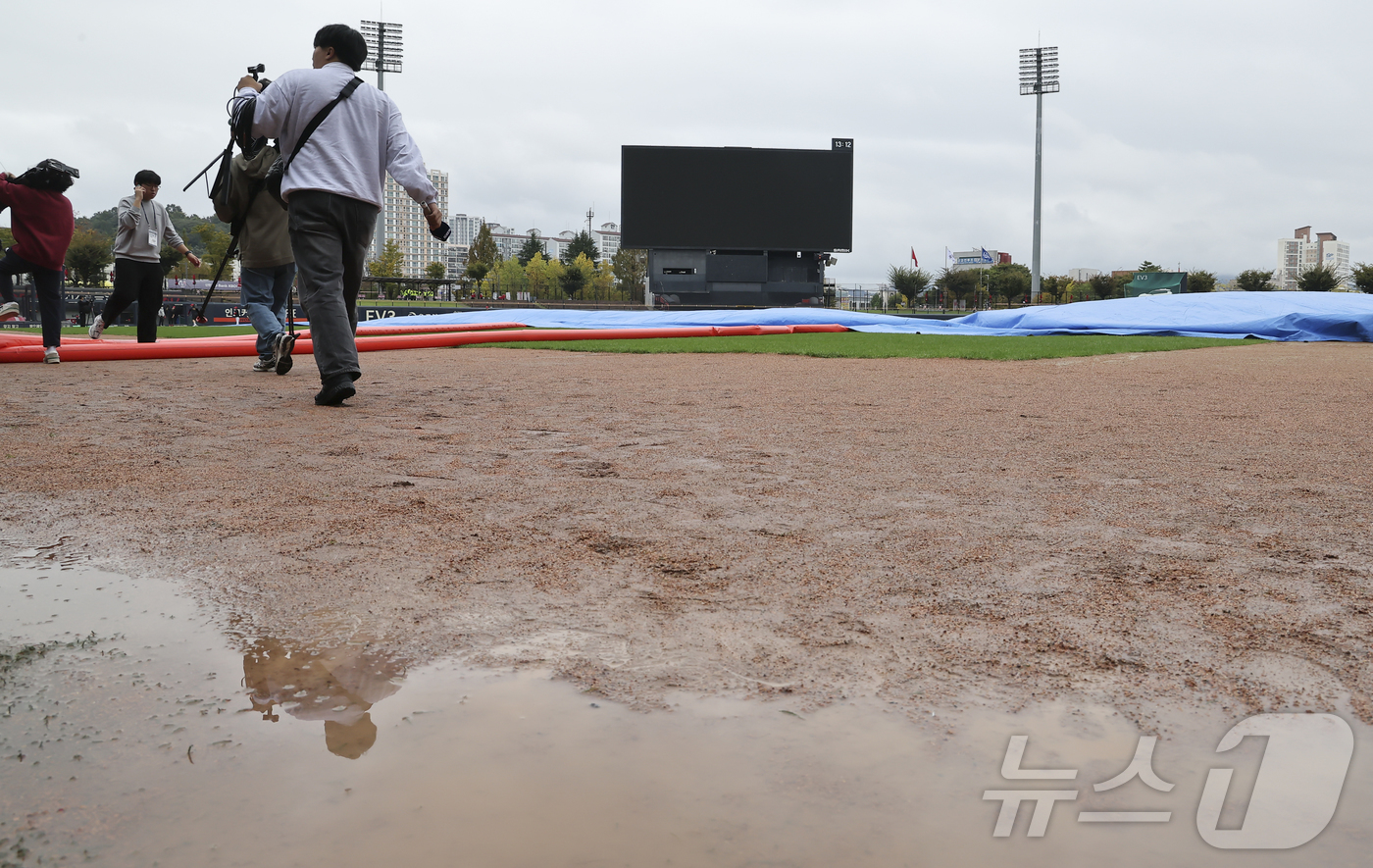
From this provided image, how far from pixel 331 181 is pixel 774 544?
3.47 m

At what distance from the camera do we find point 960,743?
1.28m

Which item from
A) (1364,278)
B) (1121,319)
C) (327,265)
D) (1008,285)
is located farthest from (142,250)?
(1008,285)

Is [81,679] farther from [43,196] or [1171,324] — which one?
[1171,324]

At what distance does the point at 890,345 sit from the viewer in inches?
443

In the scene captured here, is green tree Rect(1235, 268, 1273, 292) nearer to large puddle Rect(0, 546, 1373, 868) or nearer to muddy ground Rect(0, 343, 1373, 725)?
muddy ground Rect(0, 343, 1373, 725)

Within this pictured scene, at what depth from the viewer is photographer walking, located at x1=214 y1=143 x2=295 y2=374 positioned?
6.10 meters

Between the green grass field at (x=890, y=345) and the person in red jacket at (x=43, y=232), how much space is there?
162 inches

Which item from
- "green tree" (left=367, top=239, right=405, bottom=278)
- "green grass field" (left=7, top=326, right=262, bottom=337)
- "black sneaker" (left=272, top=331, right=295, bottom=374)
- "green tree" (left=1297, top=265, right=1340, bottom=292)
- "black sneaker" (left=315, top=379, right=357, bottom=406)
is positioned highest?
"green tree" (left=367, top=239, right=405, bottom=278)

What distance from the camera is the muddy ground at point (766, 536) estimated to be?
156cm

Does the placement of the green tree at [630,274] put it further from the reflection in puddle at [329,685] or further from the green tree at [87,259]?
the reflection in puddle at [329,685]

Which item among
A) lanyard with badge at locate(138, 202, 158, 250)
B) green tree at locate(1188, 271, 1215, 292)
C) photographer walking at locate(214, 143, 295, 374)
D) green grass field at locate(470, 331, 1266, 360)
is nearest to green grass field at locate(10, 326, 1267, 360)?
green grass field at locate(470, 331, 1266, 360)

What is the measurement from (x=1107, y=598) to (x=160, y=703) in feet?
5.11

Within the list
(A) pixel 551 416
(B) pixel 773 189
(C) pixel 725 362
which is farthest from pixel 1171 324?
(B) pixel 773 189

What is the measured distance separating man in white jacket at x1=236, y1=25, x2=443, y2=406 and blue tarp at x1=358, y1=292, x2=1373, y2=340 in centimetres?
829
